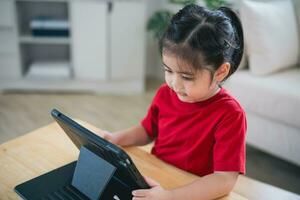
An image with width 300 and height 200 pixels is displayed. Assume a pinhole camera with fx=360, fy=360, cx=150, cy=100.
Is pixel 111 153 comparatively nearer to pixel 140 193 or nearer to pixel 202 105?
pixel 140 193

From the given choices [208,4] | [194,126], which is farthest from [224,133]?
[208,4]

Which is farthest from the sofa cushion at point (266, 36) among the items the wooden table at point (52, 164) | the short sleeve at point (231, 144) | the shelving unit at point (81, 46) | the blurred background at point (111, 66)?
the short sleeve at point (231, 144)

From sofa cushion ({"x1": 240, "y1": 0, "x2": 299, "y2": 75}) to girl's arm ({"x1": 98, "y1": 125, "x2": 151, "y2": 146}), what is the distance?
1048 mm

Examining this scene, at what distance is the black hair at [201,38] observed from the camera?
776 mm

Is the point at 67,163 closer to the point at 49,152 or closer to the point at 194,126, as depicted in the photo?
the point at 49,152

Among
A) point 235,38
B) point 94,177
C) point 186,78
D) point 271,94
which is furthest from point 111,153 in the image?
point 271,94

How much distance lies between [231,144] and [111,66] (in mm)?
1928

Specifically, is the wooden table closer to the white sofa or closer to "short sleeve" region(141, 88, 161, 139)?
"short sleeve" region(141, 88, 161, 139)

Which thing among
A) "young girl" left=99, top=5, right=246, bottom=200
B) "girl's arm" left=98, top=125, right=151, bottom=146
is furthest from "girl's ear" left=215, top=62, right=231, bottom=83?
"girl's arm" left=98, top=125, right=151, bottom=146

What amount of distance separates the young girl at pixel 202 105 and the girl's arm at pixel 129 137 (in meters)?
0.11

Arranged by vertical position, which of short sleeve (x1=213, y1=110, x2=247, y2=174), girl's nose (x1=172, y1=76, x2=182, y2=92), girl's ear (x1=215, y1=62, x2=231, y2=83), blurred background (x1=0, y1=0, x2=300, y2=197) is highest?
girl's ear (x1=215, y1=62, x2=231, y2=83)

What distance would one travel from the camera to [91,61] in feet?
8.70

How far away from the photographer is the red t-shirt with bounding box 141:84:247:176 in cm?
85

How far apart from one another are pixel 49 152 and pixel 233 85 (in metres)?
1.18
